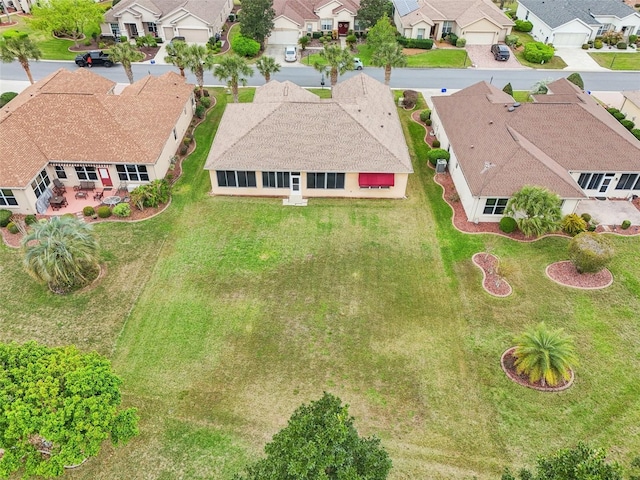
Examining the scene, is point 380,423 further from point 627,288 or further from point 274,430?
point 627,288

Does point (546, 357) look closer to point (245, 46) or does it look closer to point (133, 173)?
point (133, 173)

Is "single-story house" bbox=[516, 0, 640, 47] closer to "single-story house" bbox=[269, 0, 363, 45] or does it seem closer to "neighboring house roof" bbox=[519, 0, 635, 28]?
"neighboring house roof" bbox=[519, 0, 635, 28]

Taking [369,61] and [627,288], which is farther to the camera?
[369,61]

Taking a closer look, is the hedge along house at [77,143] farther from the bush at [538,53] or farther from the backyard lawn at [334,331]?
the bush at [538,53]

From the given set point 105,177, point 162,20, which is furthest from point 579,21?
point 105,177

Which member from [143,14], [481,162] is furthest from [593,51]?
[143,14]
